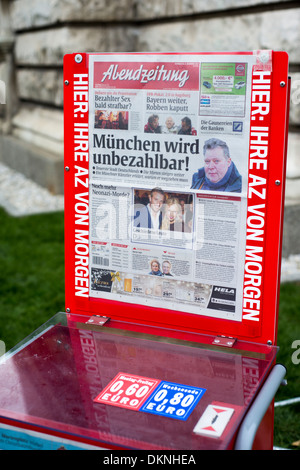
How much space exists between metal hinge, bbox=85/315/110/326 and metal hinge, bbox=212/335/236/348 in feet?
1.21

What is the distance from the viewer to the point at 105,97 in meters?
1.78

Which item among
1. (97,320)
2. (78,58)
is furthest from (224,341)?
(78,58)

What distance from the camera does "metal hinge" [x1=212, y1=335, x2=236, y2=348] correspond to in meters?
1.72

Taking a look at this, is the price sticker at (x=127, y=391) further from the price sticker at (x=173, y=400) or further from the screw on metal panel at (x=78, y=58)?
the screw on metal panel at (x=78, y=58)

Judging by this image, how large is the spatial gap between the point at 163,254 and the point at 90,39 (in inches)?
227

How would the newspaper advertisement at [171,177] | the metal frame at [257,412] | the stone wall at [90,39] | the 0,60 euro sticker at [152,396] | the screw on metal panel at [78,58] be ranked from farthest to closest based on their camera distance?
the stone wall at [90,39] → the screw on metal panel at [78,58] → the newspaper advertisement at [171,177] → the 0,60 euro sticker at [152,396] → the metal frame at [257,412]

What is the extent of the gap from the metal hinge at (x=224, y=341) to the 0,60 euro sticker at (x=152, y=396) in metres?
0.25

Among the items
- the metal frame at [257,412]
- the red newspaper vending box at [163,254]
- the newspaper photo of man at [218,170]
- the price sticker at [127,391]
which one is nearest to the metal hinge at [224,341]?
the red newspaper vending box at [163,254]

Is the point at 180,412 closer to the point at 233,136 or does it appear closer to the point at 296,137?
the point at 233,136

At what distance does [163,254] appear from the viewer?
1805mm

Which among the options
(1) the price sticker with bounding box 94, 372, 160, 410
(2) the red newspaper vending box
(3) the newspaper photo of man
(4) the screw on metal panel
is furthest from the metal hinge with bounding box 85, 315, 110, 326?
(4) the screw on metal panel

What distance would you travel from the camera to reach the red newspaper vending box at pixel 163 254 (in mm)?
1465

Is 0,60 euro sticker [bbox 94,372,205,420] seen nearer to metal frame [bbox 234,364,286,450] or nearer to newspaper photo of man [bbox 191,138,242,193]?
metal frame [bbox 234,364,286,450]
